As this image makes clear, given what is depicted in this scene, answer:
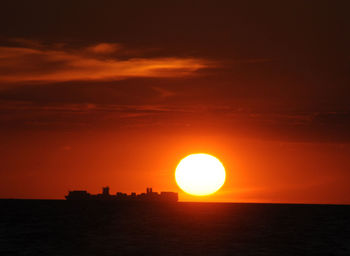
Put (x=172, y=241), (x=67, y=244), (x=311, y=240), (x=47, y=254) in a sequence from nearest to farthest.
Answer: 1. (x=47, y=254)
2. (x=67, y=244)
3. (x=172, y=241)
4. (x=311, y=240)

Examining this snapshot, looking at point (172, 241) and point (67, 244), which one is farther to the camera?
point (172, 241)

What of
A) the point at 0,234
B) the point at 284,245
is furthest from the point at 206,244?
the point at 0,234

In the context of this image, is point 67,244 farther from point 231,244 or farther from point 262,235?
point 262,235

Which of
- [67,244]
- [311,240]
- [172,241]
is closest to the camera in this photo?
[67,244]

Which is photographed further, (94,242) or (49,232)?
(49,232)

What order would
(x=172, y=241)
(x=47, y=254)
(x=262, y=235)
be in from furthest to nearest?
(x=262, y=235) → (x=172, y=241) → (x=47, y=254)

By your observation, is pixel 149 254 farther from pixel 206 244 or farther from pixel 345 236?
pixel 345 236

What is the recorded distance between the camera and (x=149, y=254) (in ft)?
252

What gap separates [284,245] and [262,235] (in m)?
19.4

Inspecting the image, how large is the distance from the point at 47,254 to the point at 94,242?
1772 centimetres

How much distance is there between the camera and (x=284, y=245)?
305 ft

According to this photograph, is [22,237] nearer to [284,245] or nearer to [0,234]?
[0,234]

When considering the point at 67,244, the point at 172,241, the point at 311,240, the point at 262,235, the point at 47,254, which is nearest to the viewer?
the point at 47,254

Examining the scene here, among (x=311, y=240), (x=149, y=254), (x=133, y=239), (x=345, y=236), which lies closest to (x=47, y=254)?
(x=149, y=254)
